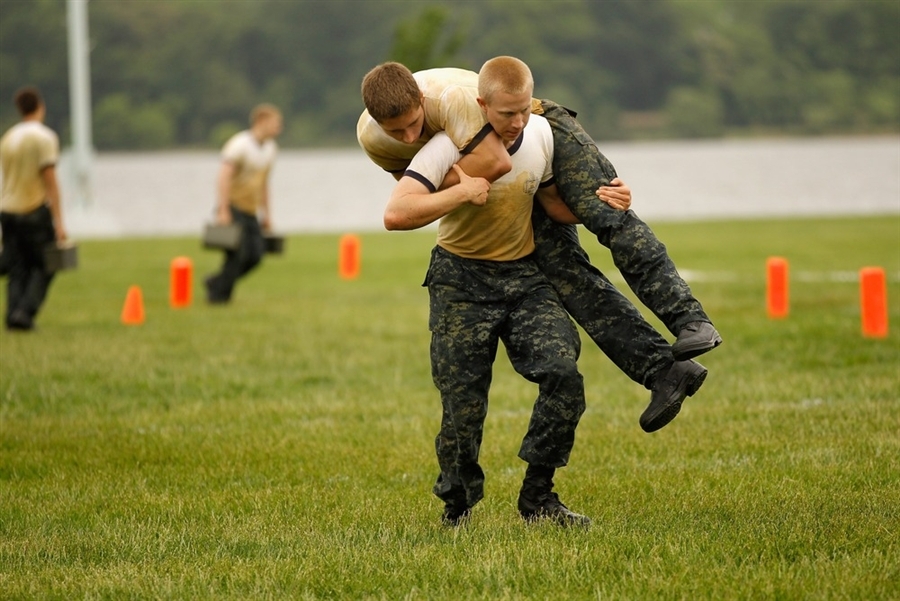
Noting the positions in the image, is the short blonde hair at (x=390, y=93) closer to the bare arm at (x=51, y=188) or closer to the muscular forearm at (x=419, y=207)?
the muscular forearm at (x=419, y=207)

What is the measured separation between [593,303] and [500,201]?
0.66 metres

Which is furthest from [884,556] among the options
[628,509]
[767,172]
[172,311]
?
[767,172]

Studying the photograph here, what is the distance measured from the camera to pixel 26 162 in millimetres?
13484

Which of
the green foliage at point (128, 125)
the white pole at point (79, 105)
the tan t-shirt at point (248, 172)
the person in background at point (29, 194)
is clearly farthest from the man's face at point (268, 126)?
the green foliage at point (128, 125)

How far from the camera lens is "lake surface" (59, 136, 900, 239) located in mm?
43438

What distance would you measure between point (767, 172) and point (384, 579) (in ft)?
221

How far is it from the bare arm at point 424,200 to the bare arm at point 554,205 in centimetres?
50

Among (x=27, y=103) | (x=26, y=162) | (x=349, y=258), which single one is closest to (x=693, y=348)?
(x=26, y=162)

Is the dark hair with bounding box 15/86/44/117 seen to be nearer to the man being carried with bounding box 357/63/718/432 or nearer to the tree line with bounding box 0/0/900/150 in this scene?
the man being carried with bounding box 357/63/718/432

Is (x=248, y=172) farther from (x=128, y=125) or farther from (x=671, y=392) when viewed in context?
(x=128, y=125)

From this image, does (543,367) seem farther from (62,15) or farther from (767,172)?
(62,15)

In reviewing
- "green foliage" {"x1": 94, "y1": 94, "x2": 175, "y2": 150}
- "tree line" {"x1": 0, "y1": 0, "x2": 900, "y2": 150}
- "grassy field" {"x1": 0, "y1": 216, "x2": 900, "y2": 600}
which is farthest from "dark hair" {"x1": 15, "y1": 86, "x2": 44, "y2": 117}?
"green foliage" {"x1": 94, "y1": 94, "x2": 175, "y2": 150}

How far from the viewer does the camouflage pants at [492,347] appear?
5.81 meters

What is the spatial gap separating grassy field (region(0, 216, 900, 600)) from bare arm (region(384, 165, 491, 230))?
1.32m
